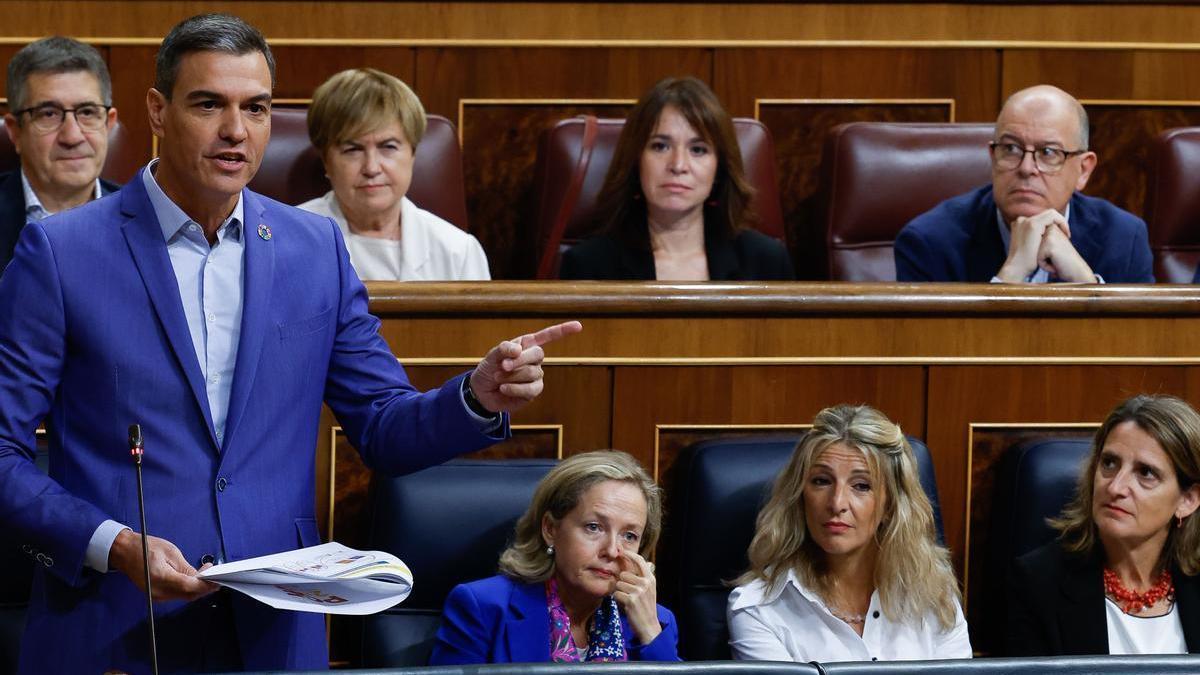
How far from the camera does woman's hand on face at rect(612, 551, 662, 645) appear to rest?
3.66ft

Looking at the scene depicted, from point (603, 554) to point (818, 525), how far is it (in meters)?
0.17

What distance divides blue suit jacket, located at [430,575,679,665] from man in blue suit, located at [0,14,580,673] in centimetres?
28

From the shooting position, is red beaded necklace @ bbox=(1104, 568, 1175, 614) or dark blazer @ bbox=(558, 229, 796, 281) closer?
red beaded necklace @ bbox=(1104, 568, 1175, 614)

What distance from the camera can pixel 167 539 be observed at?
806 mm

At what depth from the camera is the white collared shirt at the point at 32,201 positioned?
58.2 inches

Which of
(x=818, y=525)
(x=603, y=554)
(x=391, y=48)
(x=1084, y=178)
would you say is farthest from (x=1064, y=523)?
(x=391, y=48)

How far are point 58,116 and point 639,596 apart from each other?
0.76 m

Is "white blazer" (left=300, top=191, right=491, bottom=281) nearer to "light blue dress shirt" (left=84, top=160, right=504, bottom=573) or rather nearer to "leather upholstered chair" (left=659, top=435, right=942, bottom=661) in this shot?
"leather upholstered chair" (left=659, top=435, right=942, bottom=661)

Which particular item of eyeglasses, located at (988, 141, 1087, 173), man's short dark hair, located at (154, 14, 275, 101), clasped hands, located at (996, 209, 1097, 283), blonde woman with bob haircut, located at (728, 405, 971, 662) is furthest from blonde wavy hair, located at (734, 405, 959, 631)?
man's short dark hair, located at (154, 14, 275, 101)

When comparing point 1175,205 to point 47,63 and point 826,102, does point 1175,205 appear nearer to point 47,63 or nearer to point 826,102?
point 826,102

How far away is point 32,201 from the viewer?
1.49 metres

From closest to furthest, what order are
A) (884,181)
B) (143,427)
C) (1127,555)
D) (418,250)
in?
(143,427) → (1127,555) → (418,250) → (884,181)

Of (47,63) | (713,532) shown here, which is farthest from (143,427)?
(47,63)

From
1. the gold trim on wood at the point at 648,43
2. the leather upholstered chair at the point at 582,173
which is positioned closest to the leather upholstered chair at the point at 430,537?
the leather upholstered chair at the point at 582,173
